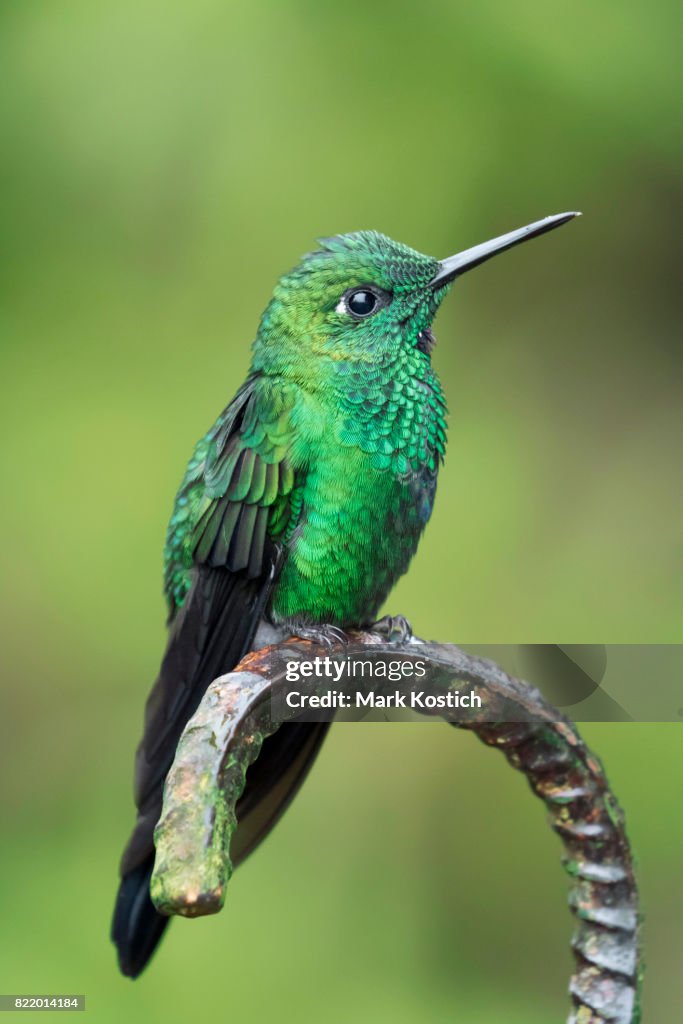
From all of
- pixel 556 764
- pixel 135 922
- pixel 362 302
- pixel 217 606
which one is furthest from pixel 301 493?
pixel 135 922

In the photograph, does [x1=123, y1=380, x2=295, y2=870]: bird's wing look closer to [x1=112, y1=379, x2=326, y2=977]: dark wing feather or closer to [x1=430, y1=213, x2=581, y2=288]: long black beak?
[x1=112, y1=379, x2=326, y2=977]: dark wing feather

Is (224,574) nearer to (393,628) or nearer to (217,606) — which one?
(217,606)

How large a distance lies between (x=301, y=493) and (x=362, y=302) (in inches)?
12.9

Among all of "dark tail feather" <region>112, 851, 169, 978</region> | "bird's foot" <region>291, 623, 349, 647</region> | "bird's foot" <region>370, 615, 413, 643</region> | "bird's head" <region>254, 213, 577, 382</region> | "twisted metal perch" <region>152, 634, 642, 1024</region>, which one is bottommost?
"dark tail feather" <region>112, 851, 169, 978</region>

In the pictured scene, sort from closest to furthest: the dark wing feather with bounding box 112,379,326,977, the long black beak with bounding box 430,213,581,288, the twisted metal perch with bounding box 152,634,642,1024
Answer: the twisted metal perch with bounding box 152,634,642,1024, the long black beak with bounding box 430,213,581,288, the dark wing feather with bounding box 112,379,326,977

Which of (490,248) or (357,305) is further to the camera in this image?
(357,305)

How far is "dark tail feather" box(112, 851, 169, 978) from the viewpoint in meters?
1.95

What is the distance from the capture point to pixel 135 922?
1.95 m

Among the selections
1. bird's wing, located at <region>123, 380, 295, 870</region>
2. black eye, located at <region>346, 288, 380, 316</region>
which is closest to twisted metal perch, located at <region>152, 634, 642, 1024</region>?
bird's wing, located at <region>123, 380, 295, 870</region>

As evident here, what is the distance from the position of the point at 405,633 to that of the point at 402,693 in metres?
0.56

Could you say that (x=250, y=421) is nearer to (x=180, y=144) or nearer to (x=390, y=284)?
(x=390, y=284)

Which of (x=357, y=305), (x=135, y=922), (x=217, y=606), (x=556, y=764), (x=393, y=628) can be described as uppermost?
(x=357, y=305)

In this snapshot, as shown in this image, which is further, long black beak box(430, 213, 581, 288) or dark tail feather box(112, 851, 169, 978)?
dark tail feather box(112, 851, 169, 978)

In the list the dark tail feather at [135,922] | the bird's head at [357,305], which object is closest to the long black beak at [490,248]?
the bird's head at [357,305]
